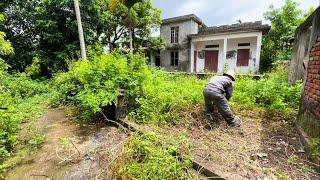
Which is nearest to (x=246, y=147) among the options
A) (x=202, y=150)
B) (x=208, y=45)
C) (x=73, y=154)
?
(x=202, y=150)

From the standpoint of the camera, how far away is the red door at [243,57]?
54.4 ft

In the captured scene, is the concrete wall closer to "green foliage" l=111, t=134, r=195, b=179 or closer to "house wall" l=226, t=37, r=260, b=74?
"green foliage" l=111, t=134, r=195, b=179

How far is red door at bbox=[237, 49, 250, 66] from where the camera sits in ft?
54.4

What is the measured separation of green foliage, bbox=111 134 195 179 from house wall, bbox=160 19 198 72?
16282 mm

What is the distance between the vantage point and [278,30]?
54.1 ft

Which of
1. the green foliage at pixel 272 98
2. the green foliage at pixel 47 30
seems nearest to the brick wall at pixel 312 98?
the green foliage at pixel 272 98

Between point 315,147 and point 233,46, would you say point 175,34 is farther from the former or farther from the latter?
point 315,147

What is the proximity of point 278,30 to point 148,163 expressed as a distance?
17728 mm

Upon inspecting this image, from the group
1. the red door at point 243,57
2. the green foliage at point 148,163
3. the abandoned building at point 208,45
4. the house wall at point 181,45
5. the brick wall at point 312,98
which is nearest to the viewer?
the green foliage at point 148,163

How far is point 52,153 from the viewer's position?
3.66 meters

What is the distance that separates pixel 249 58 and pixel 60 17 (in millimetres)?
14124

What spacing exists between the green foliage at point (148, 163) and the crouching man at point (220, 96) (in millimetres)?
1573

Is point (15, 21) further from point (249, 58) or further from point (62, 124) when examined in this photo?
point (249, 58)

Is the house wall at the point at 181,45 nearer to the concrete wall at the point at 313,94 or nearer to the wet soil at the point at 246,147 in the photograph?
the wet soil at the point at 246,147
